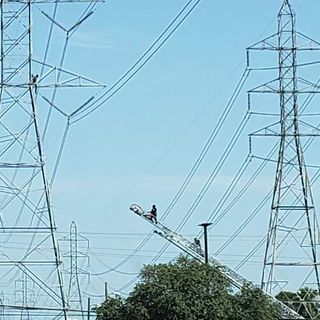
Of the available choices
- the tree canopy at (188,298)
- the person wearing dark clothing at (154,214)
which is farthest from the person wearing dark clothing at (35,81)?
the person wearing dark clothing at (154,214)

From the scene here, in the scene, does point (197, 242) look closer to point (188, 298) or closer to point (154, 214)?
point (154, 214)

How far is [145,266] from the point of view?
4612 cm

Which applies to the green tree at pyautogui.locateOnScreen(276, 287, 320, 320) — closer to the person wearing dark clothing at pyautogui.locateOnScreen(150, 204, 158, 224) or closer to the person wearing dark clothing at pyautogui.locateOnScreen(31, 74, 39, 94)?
the person wearing dark clothing at pyautogui.locateOnScreen(150, 204, 158, 224)

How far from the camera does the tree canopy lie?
143ft

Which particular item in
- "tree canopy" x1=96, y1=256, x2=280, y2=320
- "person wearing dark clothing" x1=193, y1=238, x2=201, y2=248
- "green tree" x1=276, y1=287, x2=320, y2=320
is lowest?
"tree canopy" x1=96, y1=256, x2=280, y2=320

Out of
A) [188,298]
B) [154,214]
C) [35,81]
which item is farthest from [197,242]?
[35,81]

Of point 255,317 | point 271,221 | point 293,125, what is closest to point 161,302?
point 255,317

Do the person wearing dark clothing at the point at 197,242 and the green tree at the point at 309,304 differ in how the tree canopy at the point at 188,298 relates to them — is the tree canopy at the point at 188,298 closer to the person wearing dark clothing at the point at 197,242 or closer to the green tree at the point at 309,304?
the green tree at the point at 309,304

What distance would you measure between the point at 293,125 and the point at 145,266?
9471 mm

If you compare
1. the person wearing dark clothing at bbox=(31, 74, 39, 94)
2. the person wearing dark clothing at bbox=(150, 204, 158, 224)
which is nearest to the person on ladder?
the person wearing dark clothing at bbox=(150, 204, 158, 224)

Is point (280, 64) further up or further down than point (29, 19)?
further up

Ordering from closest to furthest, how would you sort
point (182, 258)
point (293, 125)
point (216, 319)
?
point (216, 319) < point (182, 258) < point (293, 125)

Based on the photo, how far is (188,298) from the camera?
43.9 metres

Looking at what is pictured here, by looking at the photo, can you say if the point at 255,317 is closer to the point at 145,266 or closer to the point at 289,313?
the point at 145,266
